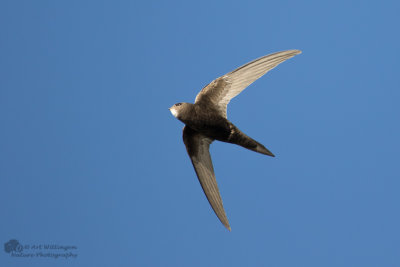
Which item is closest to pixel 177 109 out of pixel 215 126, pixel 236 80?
pixel 215 126

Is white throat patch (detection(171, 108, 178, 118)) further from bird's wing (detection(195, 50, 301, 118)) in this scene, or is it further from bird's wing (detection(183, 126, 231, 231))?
bird's wing (detection(183, 126, 231, 231))

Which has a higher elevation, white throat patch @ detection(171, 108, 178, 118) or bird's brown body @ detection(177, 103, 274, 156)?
white throat patch @ detection(171, 108, 178, 118)

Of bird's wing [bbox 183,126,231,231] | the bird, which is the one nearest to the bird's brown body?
the bird

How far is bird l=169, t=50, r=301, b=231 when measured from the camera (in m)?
3.38

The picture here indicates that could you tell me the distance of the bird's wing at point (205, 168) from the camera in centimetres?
362

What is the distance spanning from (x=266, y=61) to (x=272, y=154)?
0.64m

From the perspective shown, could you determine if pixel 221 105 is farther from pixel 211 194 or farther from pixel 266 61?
pixel 211 194

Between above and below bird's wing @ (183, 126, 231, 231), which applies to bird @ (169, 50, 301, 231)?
above

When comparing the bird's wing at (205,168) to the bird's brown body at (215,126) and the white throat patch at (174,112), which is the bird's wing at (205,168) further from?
the white throat patch at (174,112)

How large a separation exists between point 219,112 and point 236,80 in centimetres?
25

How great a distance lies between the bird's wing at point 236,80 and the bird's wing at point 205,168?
0.29 meters

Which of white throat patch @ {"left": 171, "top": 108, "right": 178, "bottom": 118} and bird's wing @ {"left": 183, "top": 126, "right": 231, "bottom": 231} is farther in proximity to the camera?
bird's wing @ {"left": 183, "top": 126, "right": 231, "bottom": 231}

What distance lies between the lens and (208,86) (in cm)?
344

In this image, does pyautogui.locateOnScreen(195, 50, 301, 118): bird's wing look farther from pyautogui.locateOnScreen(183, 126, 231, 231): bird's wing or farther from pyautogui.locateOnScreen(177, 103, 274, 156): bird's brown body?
pyautogui.locateOnScreen(183, 126, 231, 231): bird's wing
